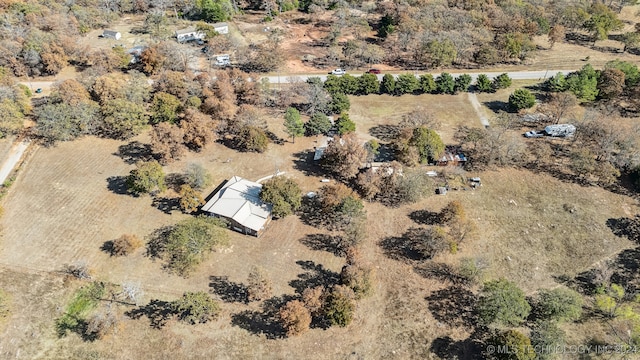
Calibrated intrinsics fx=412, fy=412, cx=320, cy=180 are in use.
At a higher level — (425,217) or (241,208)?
(241,208)

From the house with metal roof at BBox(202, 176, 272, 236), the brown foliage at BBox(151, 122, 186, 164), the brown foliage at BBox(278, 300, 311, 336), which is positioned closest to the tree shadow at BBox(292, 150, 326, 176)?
the house with metal roof at BBox(202, 176, 272, 236)

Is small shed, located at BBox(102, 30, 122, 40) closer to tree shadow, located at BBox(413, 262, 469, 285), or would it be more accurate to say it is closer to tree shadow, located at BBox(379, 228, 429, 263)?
tree shadow, located at BBox(379, 228, 429, 263)

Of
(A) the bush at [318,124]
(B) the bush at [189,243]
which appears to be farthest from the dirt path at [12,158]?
(A) the bush at [318,124]

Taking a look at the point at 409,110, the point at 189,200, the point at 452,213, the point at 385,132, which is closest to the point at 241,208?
the point at 189,200

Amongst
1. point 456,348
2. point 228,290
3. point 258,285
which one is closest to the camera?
point 456,348

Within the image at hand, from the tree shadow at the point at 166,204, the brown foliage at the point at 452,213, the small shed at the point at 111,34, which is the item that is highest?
the small shed at the point at 111,34

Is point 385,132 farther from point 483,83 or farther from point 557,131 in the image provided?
point 557,131

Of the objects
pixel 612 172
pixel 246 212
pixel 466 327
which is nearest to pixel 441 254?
pixel 466 327

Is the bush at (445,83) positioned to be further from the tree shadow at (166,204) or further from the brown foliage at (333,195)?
the tree shadow at (166,204)
